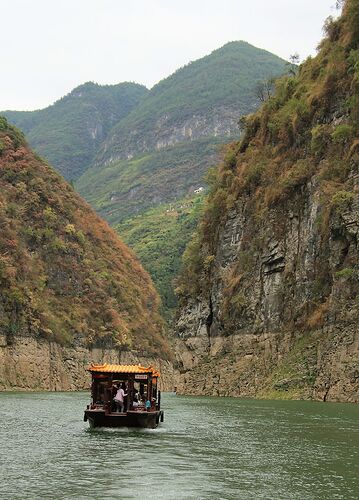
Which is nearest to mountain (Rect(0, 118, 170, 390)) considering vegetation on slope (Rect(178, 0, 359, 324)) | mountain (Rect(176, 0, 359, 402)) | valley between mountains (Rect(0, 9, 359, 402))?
Answer: valley between mountains (Rect(0, 9, 359, 402))

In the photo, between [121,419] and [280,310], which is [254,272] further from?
[121,419]

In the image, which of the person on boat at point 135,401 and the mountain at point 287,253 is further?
the mountain at point 287,253

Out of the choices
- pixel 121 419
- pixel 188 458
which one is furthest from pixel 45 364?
pixel 188 458

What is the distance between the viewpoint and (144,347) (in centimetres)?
13412

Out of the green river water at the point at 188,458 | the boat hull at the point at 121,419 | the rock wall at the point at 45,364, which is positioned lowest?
the green river water at the point at 188,458

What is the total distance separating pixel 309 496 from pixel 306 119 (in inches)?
2495

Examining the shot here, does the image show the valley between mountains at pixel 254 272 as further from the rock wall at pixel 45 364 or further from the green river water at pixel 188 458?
the green river water at pixel 188 458

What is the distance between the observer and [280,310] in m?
77.1

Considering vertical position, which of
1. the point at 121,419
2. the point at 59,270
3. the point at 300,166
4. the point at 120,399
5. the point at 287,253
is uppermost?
the point at 300,166

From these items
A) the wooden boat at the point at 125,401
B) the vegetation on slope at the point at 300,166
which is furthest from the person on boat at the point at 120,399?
the vegetation on slope at the point at 300,166

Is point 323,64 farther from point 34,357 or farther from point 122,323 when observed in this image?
point 122,323

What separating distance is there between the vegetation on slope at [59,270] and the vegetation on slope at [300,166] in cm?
2589

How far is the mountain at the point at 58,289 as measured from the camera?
106m

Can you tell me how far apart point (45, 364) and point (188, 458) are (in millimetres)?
77077
